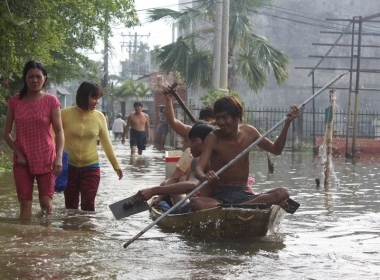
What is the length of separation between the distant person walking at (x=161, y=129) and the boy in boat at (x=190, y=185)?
17.9 metres

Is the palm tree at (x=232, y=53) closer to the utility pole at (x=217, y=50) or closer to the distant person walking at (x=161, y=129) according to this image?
the distant person walking at (x=161, y=129)

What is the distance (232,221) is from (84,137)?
2.17 m

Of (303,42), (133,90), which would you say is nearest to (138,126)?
(303,42)

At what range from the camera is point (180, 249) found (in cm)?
768

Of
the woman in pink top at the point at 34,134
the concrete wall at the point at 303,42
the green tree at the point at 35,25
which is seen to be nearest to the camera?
the woman in pink top at the point at 34,134

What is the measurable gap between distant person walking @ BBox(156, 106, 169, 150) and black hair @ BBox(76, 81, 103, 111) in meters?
18.0

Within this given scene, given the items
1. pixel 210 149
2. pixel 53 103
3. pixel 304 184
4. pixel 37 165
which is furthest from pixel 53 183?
pixel 304 184

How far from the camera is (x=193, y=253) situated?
7.44 m

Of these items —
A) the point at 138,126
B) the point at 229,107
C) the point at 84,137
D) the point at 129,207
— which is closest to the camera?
the point at 229,107

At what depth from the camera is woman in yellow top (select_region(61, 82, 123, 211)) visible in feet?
30.1

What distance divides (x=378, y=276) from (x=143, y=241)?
255 cm

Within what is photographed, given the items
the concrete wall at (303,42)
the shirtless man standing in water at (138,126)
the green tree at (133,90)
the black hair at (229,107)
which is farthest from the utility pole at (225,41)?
the green tree at (133,90)

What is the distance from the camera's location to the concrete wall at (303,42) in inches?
1674

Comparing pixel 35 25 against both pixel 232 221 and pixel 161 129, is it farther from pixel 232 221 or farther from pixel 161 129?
pixel 161 129
